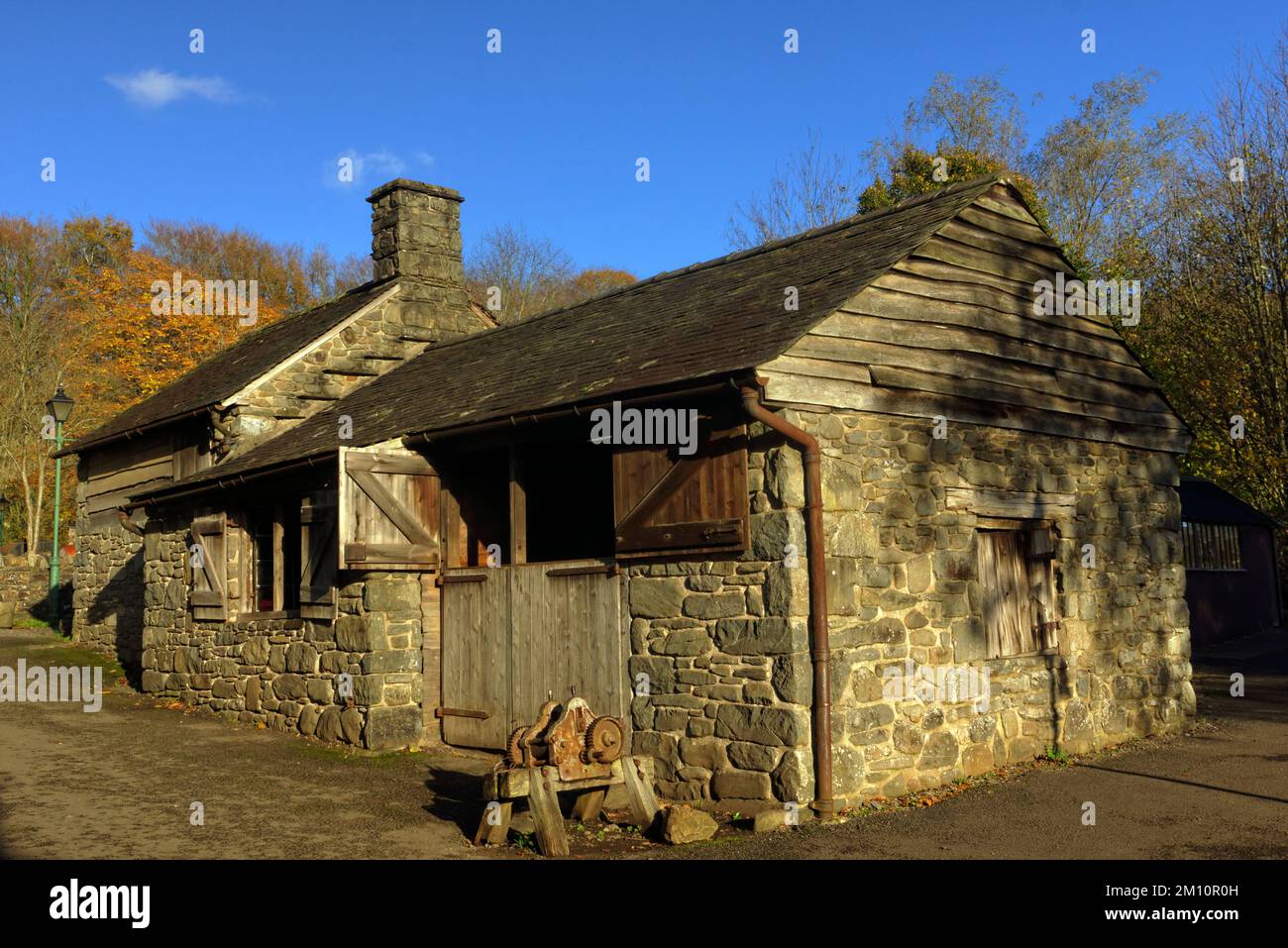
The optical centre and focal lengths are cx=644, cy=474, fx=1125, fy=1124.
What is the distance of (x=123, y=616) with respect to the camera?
61.6 feet

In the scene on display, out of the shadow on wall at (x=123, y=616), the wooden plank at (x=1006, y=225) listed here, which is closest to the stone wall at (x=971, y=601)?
the wooden plank at (x=1006, y=225)

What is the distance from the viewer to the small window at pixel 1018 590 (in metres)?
10.1

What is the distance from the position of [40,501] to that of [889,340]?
30.6 meters

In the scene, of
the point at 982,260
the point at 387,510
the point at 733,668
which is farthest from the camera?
the point at 387,510

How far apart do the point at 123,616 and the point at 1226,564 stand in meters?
21.3

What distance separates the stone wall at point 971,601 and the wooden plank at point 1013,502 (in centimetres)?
8

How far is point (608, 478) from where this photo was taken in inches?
550

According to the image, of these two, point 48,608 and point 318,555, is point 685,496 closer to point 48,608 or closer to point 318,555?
point 318,555

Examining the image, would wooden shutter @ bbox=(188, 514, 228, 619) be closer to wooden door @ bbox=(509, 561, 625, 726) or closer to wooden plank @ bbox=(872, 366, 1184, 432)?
wooden door @ bbox=(509, 561, 625, 726)

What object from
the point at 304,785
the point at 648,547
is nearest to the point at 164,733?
the point at 304,785

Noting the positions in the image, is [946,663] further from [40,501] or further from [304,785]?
[40,501]

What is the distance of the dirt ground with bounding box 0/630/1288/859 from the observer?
7.46 metres

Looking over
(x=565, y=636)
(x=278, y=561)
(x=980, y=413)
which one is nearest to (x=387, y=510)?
(x=565, y=636)

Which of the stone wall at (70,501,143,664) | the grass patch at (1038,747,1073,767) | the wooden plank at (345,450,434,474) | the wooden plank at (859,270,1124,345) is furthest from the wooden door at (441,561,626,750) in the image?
the stone wall at (70,501,143,664)
